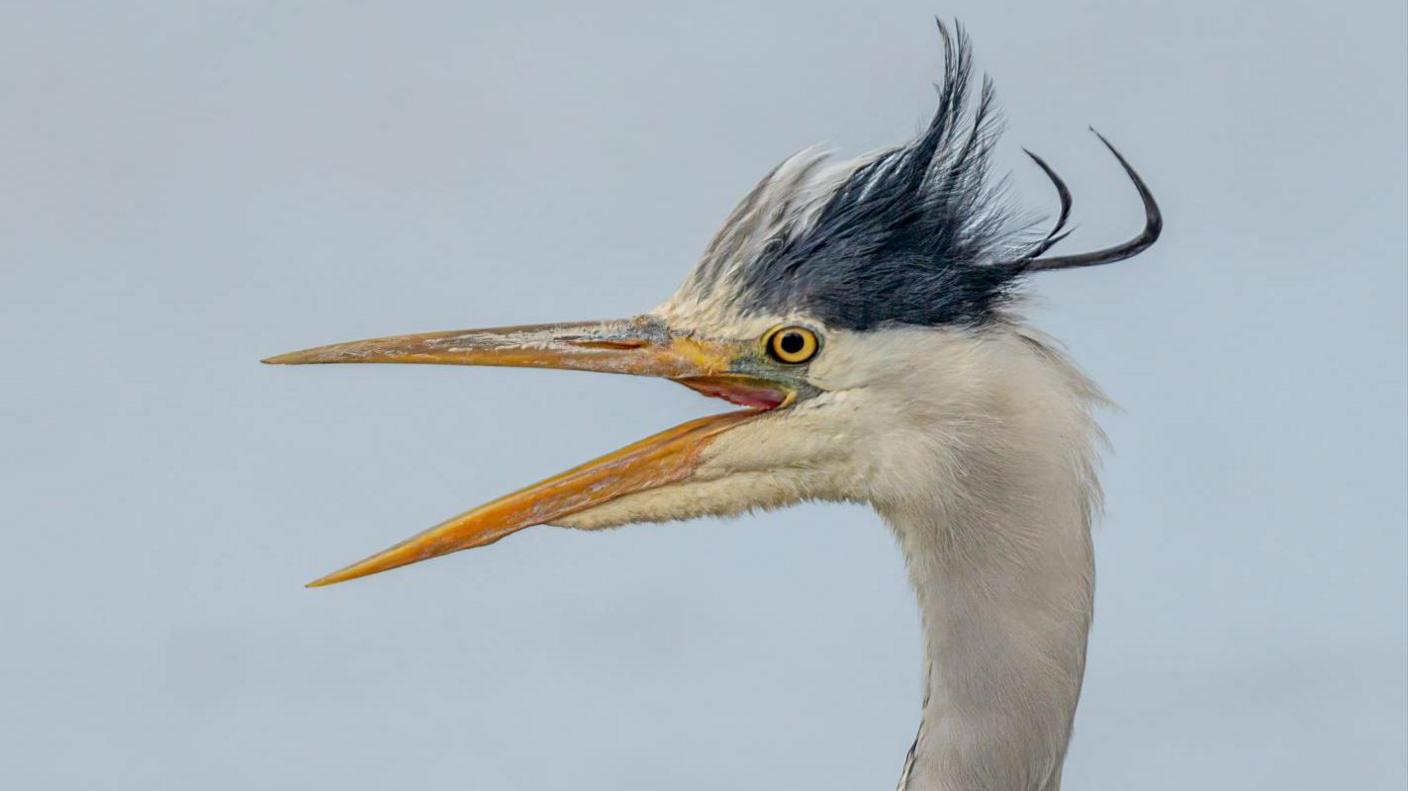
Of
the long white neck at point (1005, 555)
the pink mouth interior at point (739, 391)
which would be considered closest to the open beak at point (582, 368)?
the pink mouth interior at point (739, 391)

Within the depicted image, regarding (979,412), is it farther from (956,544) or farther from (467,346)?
(467,346)

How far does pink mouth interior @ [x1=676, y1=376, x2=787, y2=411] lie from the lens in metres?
3.31

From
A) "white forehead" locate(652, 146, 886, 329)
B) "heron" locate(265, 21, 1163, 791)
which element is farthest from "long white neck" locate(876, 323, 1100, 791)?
"white forehead" locate(652, 146, 886, 329)

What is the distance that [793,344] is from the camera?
3270 mm

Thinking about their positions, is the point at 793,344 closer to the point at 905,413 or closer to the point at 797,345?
the point at 797,345

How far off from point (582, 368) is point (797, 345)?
13.2 inches

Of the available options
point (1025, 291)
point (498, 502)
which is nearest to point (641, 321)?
point (498, 502)

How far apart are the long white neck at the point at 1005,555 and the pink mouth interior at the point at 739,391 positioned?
0.24 meters

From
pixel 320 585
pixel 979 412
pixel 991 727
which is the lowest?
pixel 991 727

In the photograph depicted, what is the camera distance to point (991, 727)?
10.6ft

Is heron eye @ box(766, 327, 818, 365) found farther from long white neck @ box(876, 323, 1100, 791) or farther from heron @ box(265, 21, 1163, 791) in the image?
long white neck @ box(876, 323, 1100, 791)

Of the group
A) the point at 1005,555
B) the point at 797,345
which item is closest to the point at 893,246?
the point at 797,345

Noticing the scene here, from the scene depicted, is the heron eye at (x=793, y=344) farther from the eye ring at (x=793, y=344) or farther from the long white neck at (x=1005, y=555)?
the long white neck at (x=1005, y=555)

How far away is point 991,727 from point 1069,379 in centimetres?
53
